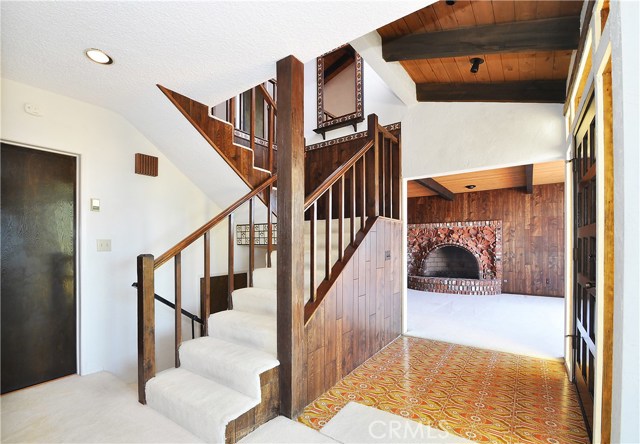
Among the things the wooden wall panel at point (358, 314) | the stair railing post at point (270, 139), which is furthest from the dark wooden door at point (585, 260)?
the stair railing post at point (270, 139)

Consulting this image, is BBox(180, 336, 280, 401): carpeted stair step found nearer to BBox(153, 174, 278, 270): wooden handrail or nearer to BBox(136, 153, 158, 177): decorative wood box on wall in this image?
BBox(153, 174, 278, 270): wooden handrail

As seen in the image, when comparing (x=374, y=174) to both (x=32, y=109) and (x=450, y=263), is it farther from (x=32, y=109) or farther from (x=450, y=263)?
(x=450, y=263)

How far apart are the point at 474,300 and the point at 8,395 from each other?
6533 millimetres

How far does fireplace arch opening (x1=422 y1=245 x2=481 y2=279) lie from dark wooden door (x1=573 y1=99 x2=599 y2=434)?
5474 mm

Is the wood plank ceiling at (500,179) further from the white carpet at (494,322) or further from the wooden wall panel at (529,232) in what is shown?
the white carpet at (494,322)

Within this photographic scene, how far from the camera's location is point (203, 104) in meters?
2.91

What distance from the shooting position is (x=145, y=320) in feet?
7.14

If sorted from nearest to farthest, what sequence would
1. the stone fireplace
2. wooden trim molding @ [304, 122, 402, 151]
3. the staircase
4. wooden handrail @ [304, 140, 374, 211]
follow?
the staircase < wooden handrail @ [304, 140, 374, 211] < wooden trim molding @ [304, 122, 402, 151] < the stone fireplace

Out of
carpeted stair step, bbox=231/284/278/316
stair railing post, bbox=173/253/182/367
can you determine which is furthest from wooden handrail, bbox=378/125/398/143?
stair railing post, bbox=173/253/182/367

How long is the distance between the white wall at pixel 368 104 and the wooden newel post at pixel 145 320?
3194mm

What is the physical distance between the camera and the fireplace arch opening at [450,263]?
7.82 m

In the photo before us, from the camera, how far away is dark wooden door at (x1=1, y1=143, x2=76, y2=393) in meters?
2.41

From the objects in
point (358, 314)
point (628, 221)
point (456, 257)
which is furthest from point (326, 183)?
point (456, 257)

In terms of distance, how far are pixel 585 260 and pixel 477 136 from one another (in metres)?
1.72
